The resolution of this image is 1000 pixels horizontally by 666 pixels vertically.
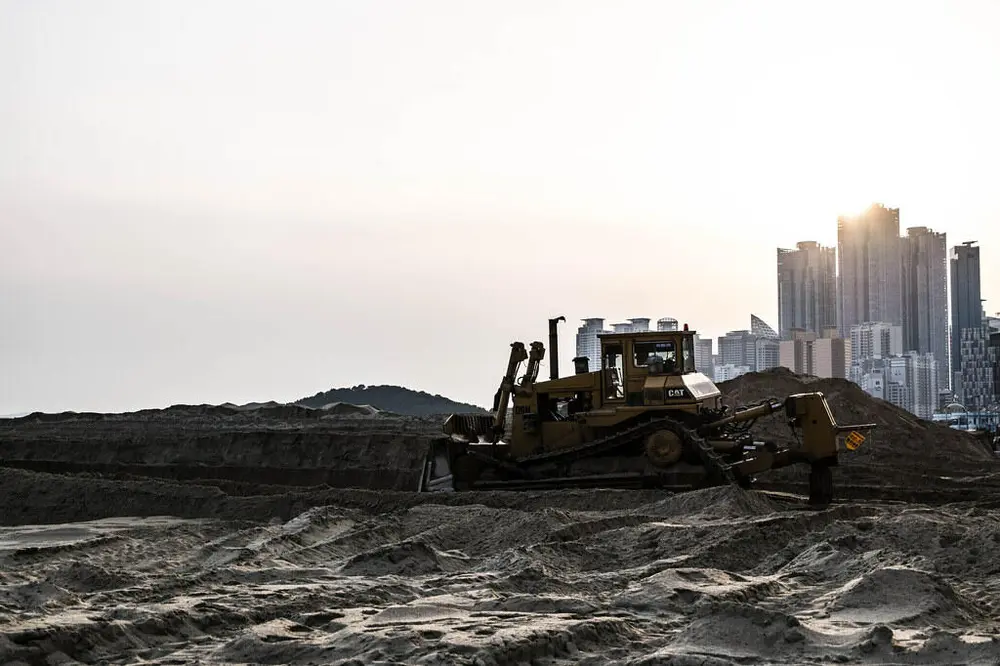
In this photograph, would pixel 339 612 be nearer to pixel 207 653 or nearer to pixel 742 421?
pixel 207 653

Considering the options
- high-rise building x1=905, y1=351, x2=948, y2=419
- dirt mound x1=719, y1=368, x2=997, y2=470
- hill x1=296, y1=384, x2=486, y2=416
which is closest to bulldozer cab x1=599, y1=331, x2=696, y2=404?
dirt mound x1=719, y1=368, x2=997, y2=470

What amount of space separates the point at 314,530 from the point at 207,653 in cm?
579

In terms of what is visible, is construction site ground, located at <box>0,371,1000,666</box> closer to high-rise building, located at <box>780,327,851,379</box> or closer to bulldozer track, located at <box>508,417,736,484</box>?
bulldozer track, located at <box>508,417,736,484</box>

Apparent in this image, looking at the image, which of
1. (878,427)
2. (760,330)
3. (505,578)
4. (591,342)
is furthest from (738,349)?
(505,578)

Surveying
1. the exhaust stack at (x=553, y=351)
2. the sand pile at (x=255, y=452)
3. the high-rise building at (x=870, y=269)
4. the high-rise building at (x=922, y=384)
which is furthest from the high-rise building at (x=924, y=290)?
the exhaust stack at (x=553, y=351)

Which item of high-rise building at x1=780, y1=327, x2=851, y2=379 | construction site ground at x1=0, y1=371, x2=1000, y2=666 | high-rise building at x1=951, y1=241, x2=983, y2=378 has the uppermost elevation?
high-rise building at x1=951, y1=241, x2=983, y2=378

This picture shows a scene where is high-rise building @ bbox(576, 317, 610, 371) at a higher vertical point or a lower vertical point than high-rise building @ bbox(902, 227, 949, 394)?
lower

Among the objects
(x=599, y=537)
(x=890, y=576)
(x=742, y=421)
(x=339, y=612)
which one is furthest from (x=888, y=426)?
(x=339, y=612)

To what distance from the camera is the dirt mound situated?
2600 cm

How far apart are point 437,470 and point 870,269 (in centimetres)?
8358

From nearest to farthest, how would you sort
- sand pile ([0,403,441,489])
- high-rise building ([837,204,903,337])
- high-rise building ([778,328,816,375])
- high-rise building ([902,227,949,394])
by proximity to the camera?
sand pile ([0,403,441,489])
high-rise building ([778,328,816,375])
high-rise building ([902,227,949,394])
high-rise building ([837,204,903,337])

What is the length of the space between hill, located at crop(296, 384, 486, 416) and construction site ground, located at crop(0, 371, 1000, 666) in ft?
163

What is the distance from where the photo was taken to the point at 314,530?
1380 centimetres

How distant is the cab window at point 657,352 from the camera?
16719mm
